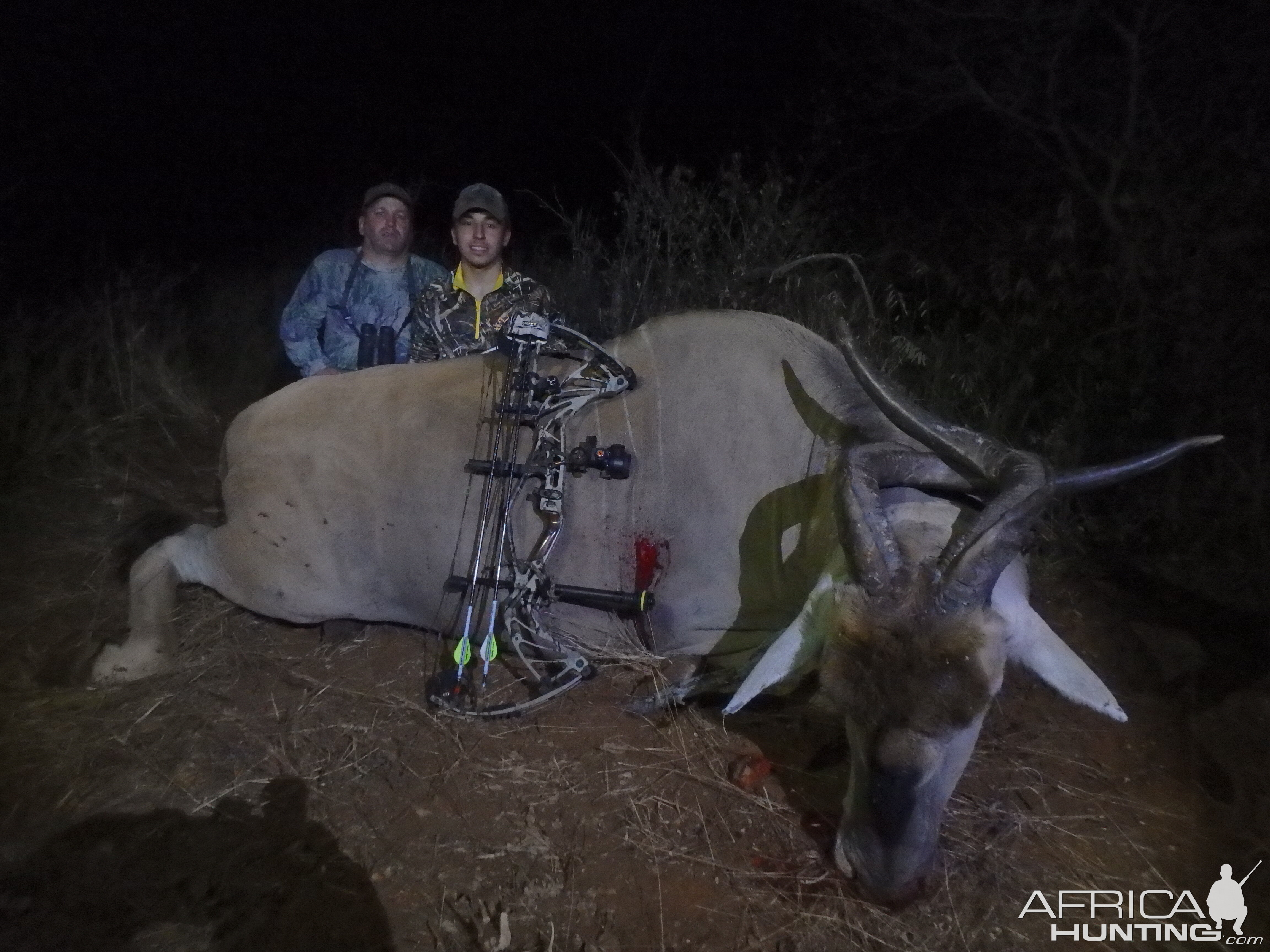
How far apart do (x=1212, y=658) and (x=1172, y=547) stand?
1031mm

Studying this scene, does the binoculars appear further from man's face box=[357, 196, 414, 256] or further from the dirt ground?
the dirt ground

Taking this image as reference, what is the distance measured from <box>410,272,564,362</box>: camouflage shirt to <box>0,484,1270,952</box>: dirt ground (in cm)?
167

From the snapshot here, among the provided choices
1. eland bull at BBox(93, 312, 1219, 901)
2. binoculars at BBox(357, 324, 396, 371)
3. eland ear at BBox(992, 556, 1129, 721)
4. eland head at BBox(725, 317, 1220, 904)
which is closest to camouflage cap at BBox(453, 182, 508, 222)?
binoculars at BBox(357, 324, 396, 371)

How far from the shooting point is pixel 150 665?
3727 millimetres

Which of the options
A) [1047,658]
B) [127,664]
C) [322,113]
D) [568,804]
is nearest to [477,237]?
[127,664]

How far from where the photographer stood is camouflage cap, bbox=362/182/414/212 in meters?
5.21

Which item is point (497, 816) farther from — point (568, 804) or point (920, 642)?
point (920, 642)

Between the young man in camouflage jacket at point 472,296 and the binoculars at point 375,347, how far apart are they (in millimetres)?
121

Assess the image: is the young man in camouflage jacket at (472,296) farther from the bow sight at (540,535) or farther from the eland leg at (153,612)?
the eland leg at (153,612)

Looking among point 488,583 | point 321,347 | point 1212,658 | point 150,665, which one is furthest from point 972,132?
point 150,665

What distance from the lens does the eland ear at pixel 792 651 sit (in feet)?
8.80

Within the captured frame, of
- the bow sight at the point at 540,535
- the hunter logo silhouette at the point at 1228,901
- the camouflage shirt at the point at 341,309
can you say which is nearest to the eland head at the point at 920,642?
the hunter logo silhouette at the point at 1228,901

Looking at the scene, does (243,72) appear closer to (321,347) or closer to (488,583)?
(321,347)

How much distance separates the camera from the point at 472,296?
482 cm
